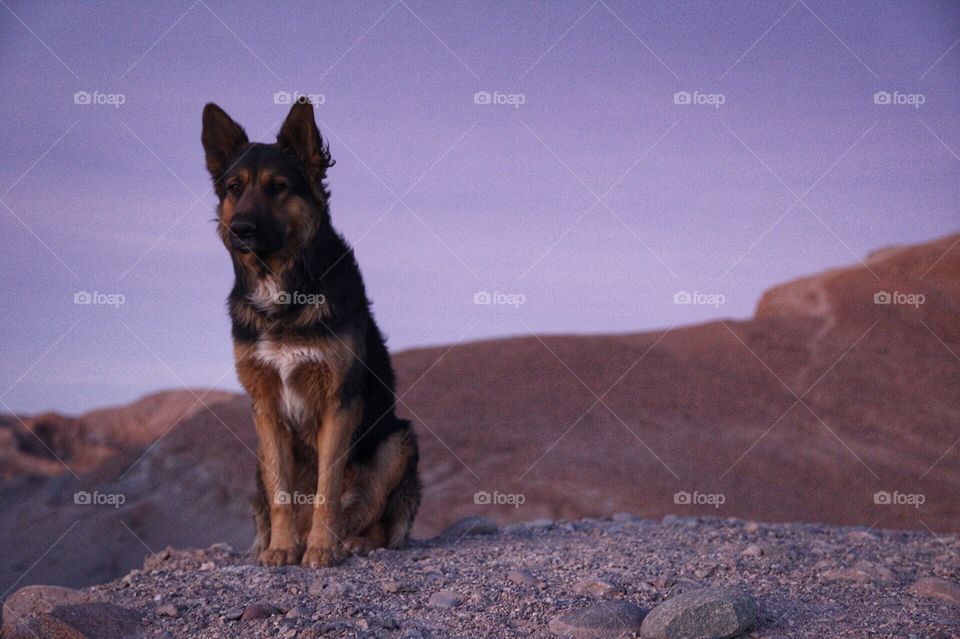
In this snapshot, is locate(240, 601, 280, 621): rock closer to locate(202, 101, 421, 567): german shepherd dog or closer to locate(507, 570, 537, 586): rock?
locate(202, 101, 421, 567): german shepherd dog

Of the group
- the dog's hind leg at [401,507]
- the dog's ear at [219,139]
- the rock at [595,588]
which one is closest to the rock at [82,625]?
the dog's hind leg at [401,507]

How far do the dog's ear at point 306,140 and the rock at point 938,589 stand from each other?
558 cm

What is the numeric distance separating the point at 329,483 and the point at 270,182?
2.43 metres

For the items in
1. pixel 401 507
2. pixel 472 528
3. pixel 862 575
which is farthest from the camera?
pixel 472 528

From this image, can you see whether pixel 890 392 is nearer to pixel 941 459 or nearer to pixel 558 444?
pixel 941 459

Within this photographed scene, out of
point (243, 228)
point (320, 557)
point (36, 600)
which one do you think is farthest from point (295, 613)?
point (36, 600)

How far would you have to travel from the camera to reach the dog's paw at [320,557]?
6.91 metres

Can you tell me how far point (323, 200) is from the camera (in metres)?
7.12

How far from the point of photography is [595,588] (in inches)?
242

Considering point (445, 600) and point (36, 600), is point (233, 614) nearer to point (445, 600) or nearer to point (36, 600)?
point (445, 600)

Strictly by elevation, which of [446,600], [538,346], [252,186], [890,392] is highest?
[538,346]

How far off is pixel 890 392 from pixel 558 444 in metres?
12.0

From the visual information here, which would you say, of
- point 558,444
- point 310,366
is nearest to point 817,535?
point 310,366

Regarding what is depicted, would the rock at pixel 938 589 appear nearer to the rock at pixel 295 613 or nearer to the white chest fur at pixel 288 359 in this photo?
the rock at pixel 295 613
